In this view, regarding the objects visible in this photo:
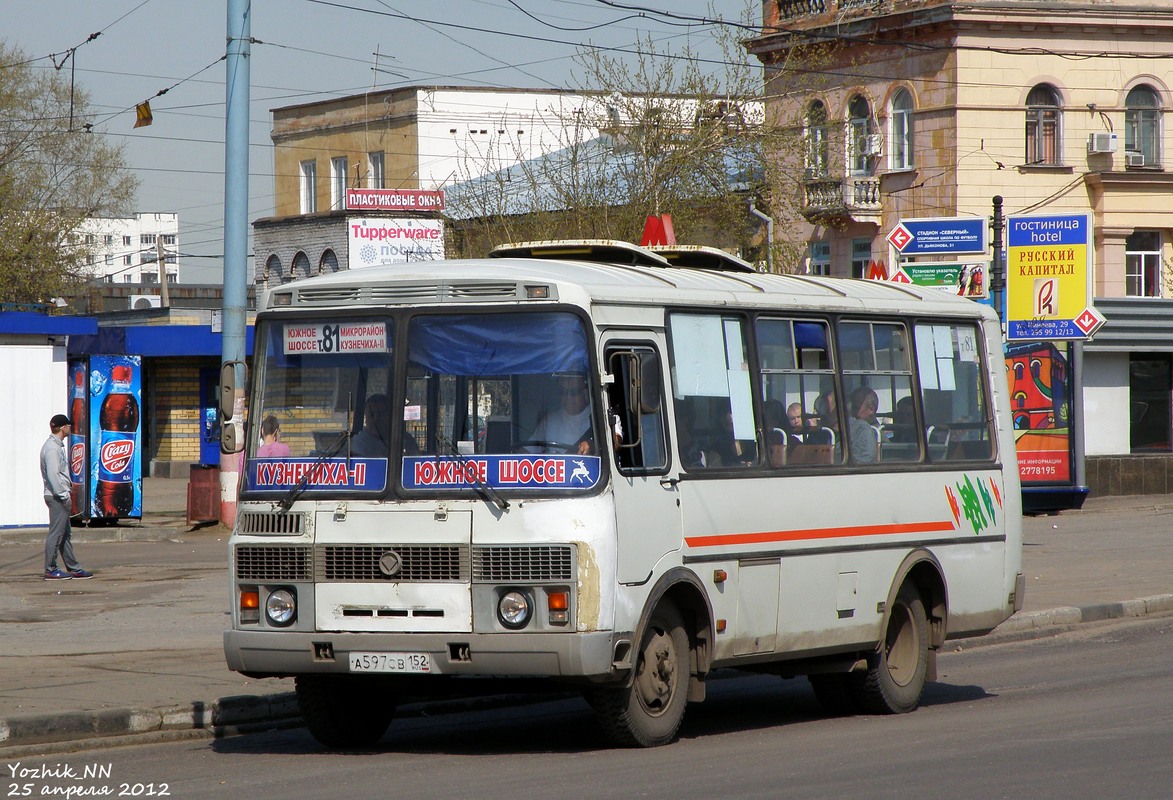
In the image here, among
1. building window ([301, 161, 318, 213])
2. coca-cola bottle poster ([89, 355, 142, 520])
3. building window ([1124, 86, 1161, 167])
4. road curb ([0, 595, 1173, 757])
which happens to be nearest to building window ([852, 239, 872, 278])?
building window ([1124, 86, 1161, 167])

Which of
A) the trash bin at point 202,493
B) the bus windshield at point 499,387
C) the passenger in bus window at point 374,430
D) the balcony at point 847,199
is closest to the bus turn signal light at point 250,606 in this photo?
the passenger in bus window at point 374,430

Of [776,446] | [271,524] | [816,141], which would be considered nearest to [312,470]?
[271,524]

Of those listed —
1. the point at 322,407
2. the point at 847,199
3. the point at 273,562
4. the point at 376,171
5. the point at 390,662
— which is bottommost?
the point at 390,662

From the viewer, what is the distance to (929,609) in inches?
464

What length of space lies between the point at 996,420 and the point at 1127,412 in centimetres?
2530

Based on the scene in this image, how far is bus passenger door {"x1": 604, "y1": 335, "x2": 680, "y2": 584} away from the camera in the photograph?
898cm

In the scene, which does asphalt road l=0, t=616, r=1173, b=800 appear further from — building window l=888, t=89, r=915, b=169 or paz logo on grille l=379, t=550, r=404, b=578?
building window l=888, t=89, r=915, b=169

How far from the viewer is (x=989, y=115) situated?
39250 millimetres

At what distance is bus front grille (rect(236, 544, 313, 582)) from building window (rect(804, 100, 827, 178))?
2974 cm

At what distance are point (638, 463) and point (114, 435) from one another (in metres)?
17.1

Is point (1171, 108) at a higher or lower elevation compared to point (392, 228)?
higher

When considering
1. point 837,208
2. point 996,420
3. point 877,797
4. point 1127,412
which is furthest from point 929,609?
point 837,208

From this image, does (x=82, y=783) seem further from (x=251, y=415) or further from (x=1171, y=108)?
(x=1171, y=108)

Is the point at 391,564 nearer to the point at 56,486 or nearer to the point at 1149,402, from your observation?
the point at 56,486
